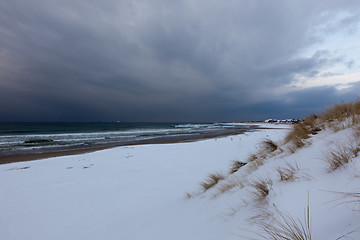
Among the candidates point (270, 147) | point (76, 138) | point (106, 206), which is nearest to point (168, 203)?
point (106, 206)

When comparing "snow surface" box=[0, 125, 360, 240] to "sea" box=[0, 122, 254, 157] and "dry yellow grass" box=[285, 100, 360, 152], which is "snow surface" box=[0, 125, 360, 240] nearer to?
"dry yellow grass" box=[285, 100, 360, 152]

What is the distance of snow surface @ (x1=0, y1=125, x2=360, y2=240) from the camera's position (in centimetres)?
126

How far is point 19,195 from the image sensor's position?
389 cm

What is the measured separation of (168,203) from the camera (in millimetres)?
3068

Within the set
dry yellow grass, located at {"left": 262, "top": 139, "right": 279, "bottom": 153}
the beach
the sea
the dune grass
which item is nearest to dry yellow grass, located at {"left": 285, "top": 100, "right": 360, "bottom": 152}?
dry yellow grass, located at {"left": 262, "top": 139, "right": 279, "bottom": 153}

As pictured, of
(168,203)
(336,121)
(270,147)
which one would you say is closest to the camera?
(168,203)

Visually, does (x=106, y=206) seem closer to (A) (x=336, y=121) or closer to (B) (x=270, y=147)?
(B) (x=270, y=147)

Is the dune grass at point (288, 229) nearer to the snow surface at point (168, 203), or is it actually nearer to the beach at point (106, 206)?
the snow surface at point (168, 203)

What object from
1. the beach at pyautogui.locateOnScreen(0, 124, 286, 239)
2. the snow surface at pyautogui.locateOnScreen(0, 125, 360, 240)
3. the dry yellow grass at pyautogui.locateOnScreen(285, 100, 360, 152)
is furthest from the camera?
the dry yellow grass at pyautogui.locateOnScreen(285, 100, 360, 152)

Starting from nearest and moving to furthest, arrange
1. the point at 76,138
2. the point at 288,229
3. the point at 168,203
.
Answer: the point at 288,229
the point at 168,203
the point at 76,138

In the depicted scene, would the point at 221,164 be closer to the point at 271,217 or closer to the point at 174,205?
the point at 174,205

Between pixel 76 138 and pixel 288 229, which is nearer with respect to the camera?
pixel 288 229

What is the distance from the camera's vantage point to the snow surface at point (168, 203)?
126cm

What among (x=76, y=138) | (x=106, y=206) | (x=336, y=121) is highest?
(x=336, y=121)
